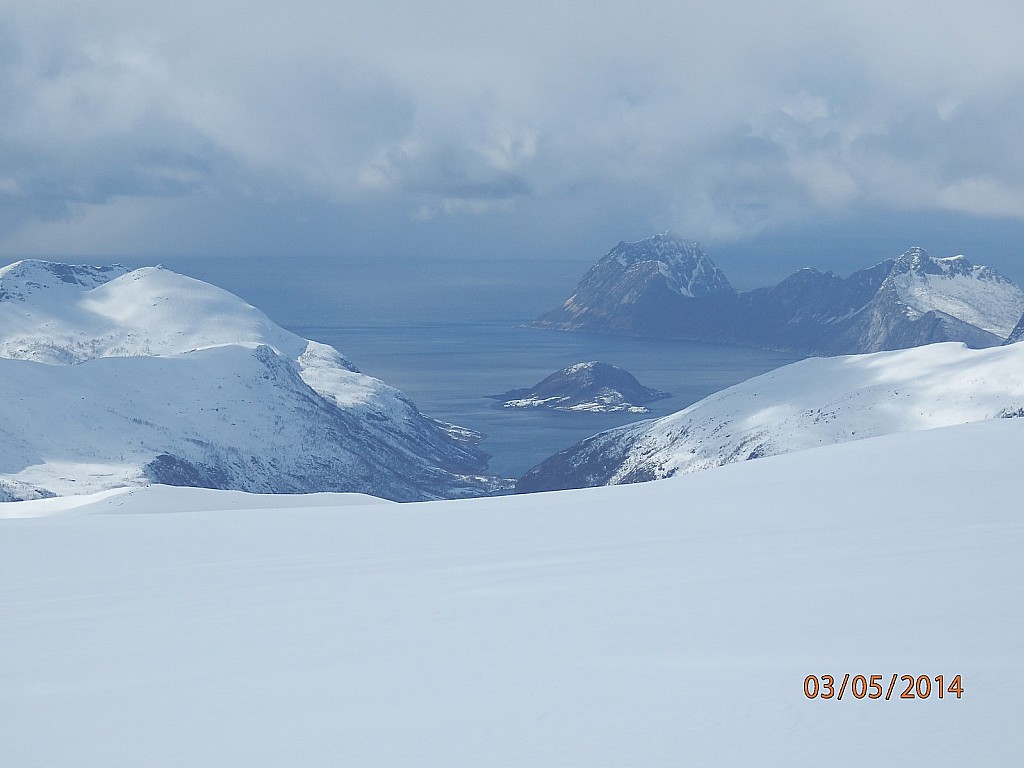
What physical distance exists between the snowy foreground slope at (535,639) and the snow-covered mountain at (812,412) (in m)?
98.1

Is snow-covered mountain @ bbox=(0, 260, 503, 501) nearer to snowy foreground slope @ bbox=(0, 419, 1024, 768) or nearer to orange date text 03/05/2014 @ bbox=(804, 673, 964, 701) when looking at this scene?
snowy foreground slope @ bbox=(0, 419, 1024, 768)

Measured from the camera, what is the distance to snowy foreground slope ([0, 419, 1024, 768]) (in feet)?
26.6

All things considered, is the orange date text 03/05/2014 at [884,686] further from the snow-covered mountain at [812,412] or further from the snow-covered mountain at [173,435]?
the snow-covered mountain at [173,435]

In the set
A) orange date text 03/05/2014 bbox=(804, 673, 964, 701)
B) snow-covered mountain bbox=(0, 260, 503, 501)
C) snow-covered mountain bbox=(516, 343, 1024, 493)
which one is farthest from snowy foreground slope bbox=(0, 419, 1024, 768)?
snow-covered mountain bbox=(0, 260, 503, 501)

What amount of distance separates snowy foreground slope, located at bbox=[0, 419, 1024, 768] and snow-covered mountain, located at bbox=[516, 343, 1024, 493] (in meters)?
98.1

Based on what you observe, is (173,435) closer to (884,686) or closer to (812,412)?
(812,412)

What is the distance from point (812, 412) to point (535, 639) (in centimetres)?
12017

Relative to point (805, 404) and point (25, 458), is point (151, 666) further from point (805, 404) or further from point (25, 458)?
point (25, 458)

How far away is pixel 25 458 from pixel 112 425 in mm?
22057

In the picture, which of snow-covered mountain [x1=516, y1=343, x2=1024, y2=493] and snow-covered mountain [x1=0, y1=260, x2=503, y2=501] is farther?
snow-covered mountain [x1=0, y1=260, x2=503, y2=501]

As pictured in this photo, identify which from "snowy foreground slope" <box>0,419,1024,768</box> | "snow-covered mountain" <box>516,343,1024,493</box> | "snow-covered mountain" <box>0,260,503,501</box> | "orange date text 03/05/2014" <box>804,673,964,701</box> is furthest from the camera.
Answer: "snow-covered mountain" <box>0,260,503,501</box>

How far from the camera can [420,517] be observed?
64.9 ft

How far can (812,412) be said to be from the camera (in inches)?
4882

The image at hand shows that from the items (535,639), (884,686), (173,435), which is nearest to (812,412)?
(173,435)
